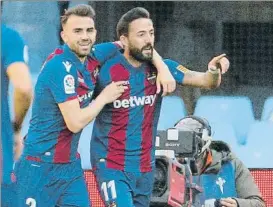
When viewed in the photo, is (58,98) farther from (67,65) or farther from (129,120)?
(129,120)

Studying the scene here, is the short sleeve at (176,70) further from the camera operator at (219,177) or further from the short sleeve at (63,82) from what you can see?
the short sleeve at (63,82)

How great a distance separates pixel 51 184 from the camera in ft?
10.9

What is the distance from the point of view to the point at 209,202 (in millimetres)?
3414

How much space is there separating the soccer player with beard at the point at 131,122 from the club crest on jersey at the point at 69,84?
0.13 m

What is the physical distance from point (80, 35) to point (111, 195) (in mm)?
629

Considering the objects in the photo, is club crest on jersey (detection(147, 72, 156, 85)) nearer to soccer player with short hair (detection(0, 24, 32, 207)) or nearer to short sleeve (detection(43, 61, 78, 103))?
short sleeve (detection(43, 61, 78, 103))

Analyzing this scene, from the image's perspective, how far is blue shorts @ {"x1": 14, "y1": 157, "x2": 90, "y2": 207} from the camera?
10.9ft

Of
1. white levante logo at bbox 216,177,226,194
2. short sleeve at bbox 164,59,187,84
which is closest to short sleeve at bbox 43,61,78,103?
short sleeve at bbox 164,59,187,84

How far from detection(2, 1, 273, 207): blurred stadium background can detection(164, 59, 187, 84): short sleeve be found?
0.27 ft

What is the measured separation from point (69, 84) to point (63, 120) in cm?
14

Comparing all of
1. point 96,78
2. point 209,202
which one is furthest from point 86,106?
point 209,202

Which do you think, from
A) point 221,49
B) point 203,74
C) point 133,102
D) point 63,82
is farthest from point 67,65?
point 221,49

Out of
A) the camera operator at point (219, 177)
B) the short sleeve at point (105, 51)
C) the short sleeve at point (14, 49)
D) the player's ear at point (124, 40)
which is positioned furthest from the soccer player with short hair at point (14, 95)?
the camera operator at point (219, 177)

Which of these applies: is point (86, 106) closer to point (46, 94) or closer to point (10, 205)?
point (46, 94)
